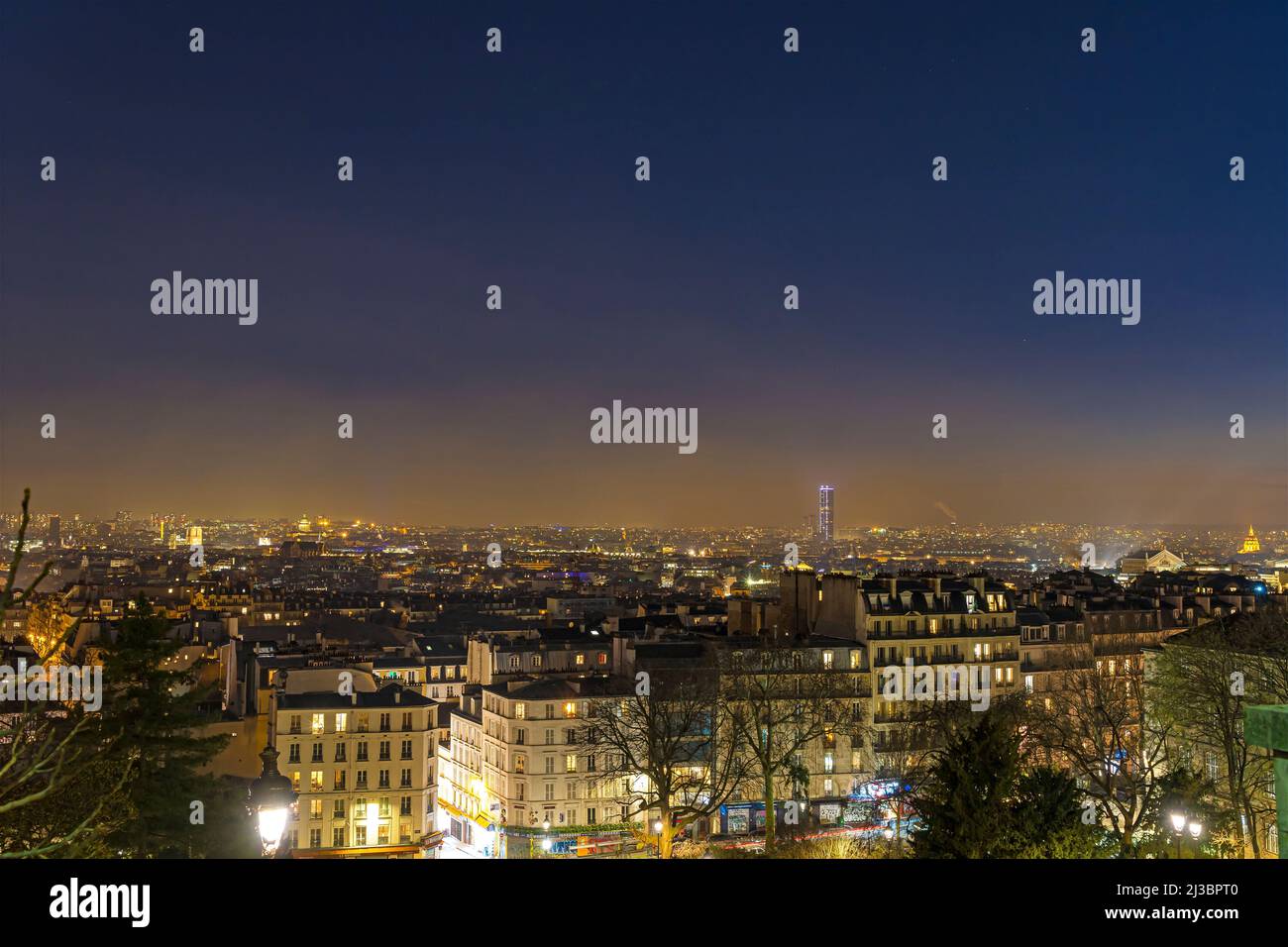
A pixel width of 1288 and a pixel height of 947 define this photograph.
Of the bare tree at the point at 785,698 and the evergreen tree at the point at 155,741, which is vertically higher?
the evergreen tree at the point at 155,741

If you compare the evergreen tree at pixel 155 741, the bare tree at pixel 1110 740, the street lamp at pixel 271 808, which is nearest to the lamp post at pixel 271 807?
the street lamp at pixel 271 808

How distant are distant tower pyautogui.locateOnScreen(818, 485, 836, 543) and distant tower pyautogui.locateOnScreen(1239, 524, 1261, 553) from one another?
2096 inches

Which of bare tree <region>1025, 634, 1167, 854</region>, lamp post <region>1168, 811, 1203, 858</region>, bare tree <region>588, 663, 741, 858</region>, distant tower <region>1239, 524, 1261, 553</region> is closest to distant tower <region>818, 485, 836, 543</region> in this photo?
distant tower <region>1239, 524, 1261, 553</region>

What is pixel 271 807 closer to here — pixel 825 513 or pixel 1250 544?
pixel 1250 544

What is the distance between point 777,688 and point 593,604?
157 feet

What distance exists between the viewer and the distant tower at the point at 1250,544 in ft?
433

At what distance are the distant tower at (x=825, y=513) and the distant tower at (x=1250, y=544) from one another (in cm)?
5323

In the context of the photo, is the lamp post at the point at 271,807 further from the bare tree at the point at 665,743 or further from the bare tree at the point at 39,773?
the bare tree at the point at 665,743

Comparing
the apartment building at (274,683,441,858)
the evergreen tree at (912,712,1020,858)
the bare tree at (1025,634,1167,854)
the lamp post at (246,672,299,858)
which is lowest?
the apartment building at (274,683,441,858)

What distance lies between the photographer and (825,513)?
165625mm

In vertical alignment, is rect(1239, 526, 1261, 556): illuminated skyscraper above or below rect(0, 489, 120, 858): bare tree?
below

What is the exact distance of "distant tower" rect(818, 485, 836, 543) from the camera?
539 ft

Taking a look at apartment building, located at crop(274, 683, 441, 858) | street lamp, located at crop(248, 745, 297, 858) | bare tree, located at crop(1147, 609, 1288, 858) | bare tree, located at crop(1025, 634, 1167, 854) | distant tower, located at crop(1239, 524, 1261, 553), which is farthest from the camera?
distant tower, located at crop(1239, 524, 1261, 553)

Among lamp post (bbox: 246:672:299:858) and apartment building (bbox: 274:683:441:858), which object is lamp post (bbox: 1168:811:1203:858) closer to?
lamp post (bbox: 246:672:299:858)
